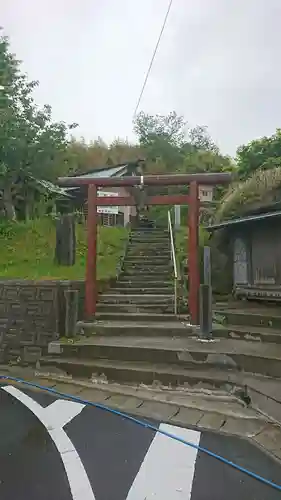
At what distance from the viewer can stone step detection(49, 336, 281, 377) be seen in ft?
18.3

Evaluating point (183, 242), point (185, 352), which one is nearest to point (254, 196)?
point (183, 242)

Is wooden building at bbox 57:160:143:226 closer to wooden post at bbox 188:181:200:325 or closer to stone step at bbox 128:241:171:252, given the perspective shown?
stone step at bbox 128:241:171:252

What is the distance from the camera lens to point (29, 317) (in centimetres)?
696

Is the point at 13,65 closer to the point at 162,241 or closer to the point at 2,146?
the point at 2,146

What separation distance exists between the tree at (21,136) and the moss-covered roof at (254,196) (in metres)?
6.78

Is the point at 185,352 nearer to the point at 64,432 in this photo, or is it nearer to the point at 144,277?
the point at 64,432

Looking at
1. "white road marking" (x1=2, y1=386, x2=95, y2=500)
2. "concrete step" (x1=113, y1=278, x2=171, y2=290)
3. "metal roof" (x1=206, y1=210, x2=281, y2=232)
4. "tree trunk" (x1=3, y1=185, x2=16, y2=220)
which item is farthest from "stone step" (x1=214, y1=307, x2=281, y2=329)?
"tree trunk" (x1=3, y1=185, x2=16, y2=220)

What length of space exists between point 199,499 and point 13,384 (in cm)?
378

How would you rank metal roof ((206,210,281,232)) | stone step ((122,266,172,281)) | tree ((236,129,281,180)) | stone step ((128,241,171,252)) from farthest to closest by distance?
tree ((236,129,281,180)) → stone step ((128,241,171,252)) → stone step ((122,266,172,281)) → metal roof ((206,210,281,232))

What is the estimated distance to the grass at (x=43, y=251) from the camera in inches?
344

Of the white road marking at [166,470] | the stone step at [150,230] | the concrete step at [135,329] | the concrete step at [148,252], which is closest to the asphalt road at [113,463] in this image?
→ the white road marking at [166,470]

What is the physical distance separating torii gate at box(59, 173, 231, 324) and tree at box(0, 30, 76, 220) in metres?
5.71

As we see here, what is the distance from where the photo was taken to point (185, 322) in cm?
744

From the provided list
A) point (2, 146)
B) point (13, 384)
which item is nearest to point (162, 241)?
point (2, 146)
